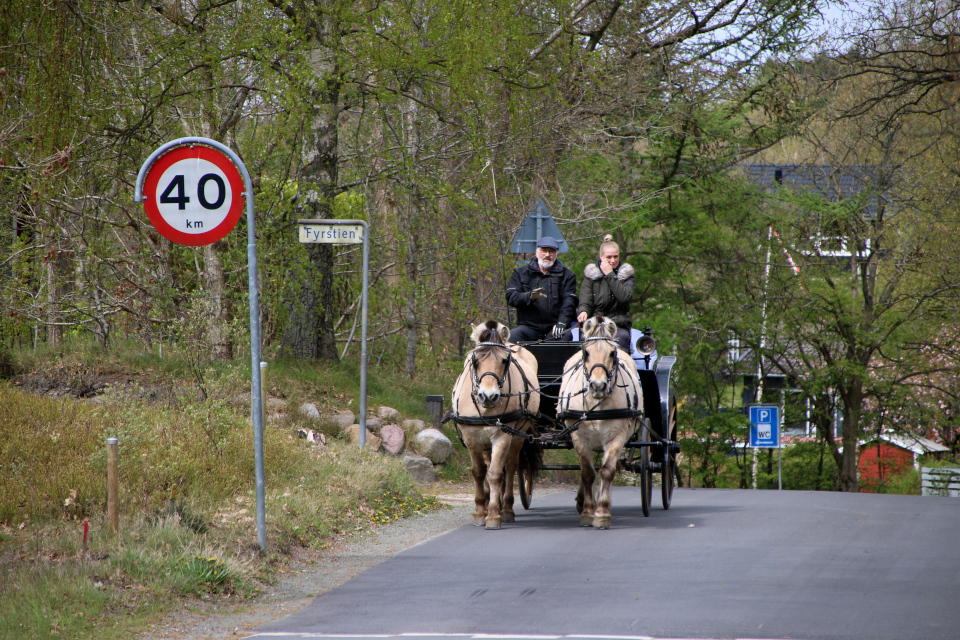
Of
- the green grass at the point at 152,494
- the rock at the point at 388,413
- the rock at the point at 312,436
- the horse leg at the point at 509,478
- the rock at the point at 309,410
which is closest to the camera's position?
the green grass at the point at 152,494

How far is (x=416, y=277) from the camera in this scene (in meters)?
21.8

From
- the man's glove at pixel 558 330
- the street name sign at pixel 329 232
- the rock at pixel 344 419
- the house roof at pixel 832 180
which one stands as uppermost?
the house roof at pixel 832 180

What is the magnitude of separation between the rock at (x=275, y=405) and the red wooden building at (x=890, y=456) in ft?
62.1

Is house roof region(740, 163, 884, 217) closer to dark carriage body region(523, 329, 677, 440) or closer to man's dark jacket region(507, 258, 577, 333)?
dark carriage body region(523, 329, 677, 440)

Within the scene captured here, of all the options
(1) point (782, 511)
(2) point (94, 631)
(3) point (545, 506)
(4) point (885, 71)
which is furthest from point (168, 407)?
(4) point (885, 71)

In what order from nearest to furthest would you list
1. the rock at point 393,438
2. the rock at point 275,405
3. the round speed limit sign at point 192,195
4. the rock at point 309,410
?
the round speed limit sign at point 192,195 < the rock at point 275,405 < the rock at point 309,410 < the rock at point 393,438

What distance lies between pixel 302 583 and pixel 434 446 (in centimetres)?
837

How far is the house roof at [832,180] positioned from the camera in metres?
27.2

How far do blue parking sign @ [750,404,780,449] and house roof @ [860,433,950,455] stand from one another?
282cm

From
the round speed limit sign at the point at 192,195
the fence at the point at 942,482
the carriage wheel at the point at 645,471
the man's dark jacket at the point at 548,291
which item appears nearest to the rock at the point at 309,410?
the man's dark jacket at the point at 548,291

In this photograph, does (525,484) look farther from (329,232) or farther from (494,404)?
(329,232)

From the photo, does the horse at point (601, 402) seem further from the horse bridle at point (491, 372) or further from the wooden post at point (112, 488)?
the wooden post at point (112, 488)

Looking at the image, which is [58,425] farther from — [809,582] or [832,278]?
[832,278]

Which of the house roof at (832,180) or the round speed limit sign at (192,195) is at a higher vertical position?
the house roof at (832,180)
